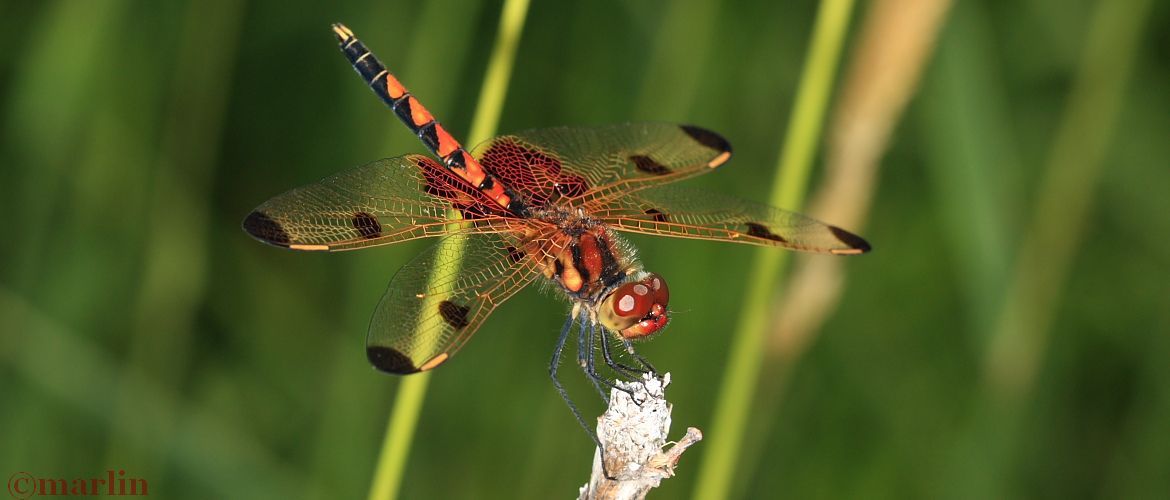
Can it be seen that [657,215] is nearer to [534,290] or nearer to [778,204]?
[778,204]

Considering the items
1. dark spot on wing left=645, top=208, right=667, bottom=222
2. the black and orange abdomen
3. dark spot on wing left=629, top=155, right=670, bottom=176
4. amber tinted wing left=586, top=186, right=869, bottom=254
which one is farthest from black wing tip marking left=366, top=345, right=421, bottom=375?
dark spot on wing left=629, top=155, right=670, bottom=176

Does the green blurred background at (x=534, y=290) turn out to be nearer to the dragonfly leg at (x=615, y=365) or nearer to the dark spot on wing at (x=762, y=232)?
the dark spot on wing at (x=762, y=232)

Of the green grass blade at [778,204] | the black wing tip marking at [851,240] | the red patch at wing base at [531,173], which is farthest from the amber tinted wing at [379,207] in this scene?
the black wing tip marking at [851,240]

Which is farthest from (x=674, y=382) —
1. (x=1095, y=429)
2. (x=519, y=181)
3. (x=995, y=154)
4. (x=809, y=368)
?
(x=1095, y=429)

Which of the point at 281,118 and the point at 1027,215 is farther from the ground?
the point at 1027,215

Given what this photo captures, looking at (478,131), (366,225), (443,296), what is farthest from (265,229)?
(478,131)

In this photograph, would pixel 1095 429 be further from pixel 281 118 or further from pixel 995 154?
pixel 281 118

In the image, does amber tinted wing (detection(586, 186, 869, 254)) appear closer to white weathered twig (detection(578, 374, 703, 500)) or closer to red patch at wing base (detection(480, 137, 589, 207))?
red patch at wing base (detection(480, 137, 589, 207))
